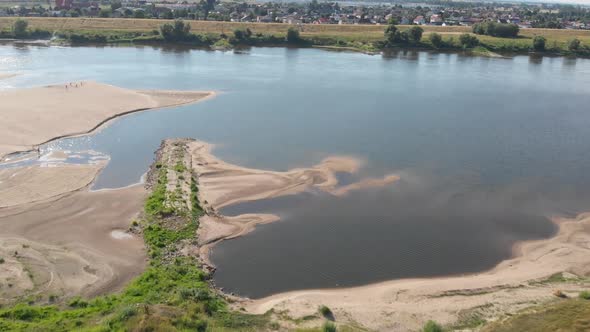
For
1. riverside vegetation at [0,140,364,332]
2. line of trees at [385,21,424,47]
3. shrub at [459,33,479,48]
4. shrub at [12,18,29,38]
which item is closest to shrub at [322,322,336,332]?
riverside vegetation at [0,140,364,332]

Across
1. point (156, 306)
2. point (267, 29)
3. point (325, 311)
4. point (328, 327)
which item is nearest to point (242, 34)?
point (267, 29)

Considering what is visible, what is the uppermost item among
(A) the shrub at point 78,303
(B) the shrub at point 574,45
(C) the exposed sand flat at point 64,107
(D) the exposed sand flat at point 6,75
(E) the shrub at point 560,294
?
(B) the shrub at point 574,45

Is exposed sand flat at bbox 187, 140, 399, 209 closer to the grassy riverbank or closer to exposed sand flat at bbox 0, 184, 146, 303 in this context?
exposed sand flat at bbox 0, 184, 146, 303

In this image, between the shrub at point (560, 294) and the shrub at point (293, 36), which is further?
the shrub at point (293, 36)

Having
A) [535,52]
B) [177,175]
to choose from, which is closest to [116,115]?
[177,175]

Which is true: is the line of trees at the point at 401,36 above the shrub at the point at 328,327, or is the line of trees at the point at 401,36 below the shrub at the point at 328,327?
above

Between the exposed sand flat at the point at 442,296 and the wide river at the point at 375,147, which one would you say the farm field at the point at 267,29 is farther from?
the exposed sand flat at the point at 442,296

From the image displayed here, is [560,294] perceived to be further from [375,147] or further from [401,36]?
[401,36]

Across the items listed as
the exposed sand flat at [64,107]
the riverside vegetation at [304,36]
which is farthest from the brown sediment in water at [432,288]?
the riverside vegetation at [304,36]
